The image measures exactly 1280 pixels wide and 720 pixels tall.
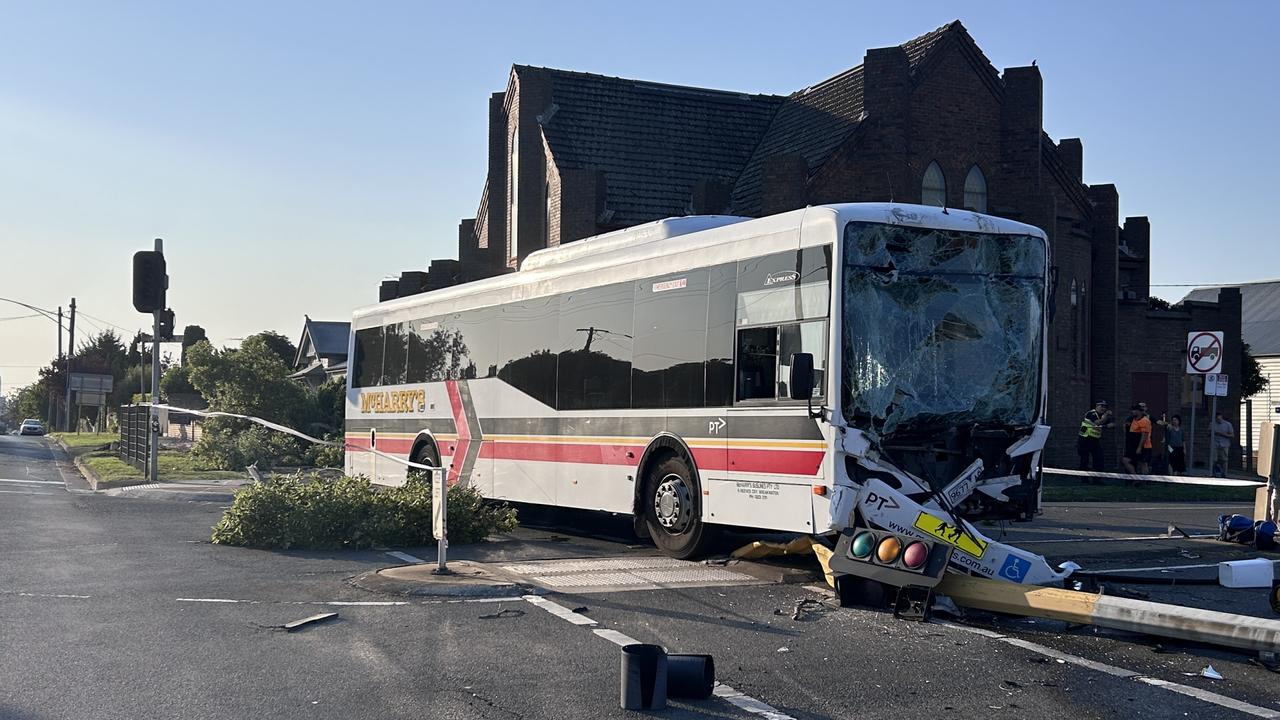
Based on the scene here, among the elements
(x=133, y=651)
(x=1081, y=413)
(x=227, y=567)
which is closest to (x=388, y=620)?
(x=133, y=651)

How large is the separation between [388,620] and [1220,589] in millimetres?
7211

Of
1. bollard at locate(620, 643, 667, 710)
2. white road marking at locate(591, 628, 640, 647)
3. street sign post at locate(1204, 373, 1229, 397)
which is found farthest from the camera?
street sign post at locate(1204, 373, 1229, 397)

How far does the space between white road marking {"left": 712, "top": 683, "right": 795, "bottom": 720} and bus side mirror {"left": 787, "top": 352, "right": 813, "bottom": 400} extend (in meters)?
3.83

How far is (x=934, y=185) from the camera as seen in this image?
32.1 meters

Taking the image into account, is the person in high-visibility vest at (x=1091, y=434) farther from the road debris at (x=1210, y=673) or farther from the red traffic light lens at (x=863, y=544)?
the road debris at (x=1210, y=673)

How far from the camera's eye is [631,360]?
13.6 m

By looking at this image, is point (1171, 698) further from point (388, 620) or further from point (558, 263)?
point (558, 263)

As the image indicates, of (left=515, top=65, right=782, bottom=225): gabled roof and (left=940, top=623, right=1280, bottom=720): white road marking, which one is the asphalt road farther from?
(left=515, top=65, right=782, bottom=225): gabled roof

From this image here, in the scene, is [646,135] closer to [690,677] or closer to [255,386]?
[255,386]

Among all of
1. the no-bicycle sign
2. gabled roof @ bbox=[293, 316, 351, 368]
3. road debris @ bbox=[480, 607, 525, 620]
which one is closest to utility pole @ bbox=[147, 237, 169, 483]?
road debris @ bbox=[480, 607, 525, 620]

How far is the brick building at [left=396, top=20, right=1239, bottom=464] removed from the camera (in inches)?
1229

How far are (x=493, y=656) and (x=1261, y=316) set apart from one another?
8351 cm

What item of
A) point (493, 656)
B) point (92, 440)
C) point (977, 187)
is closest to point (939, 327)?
point (493, 656)

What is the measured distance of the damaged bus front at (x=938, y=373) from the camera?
10469mm
